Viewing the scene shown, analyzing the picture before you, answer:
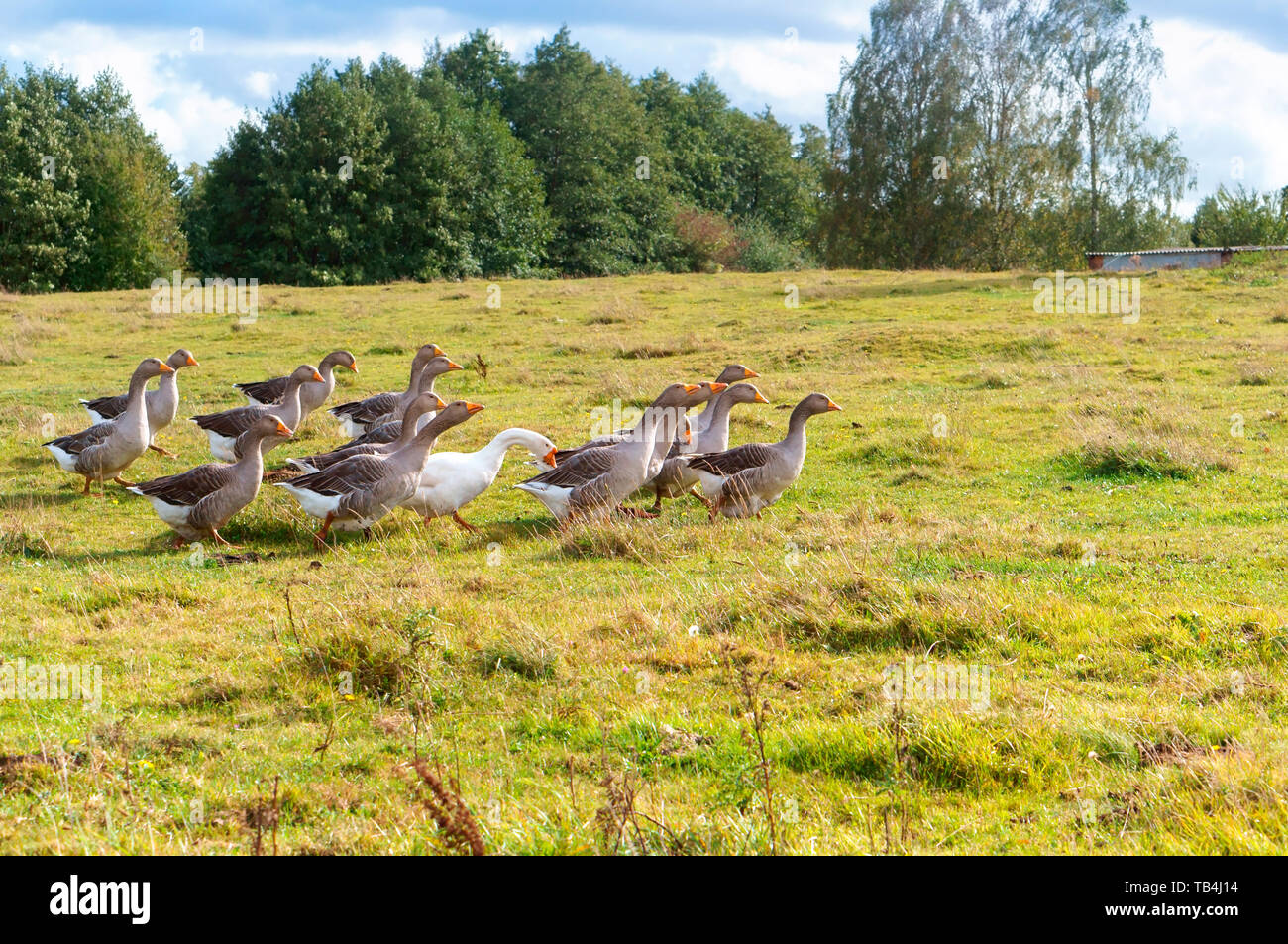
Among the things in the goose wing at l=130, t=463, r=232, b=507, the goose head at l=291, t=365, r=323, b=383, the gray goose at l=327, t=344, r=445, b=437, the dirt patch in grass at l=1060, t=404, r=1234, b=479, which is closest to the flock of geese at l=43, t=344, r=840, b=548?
the goose wing at l=130, t=463, r=232, b=507

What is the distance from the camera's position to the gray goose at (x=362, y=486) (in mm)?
11109

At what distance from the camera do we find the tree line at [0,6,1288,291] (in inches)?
2365

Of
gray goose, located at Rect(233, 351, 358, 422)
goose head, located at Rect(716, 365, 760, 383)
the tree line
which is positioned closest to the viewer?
goose head, located at Rect(716, 365, 760, 383)

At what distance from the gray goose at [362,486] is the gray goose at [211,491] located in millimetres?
385

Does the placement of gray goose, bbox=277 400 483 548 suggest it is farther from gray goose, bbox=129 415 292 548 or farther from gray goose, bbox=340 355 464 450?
gray goose, bbox=340 355 464 450

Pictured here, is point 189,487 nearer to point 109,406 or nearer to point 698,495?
point 109,406

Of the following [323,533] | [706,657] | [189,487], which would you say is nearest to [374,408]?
[323,533]

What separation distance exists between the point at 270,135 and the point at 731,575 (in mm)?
59567

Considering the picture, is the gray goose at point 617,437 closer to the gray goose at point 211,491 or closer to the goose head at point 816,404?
the goose head at point 816,404

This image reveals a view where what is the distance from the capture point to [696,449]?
13.5 m

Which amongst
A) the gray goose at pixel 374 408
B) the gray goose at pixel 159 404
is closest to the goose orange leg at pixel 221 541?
the gray goose at pixel 374 408

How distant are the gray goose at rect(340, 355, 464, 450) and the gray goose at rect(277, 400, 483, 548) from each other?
140 cm

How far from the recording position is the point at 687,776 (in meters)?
5.84

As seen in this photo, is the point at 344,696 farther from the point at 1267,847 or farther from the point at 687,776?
the point at 1267,847
